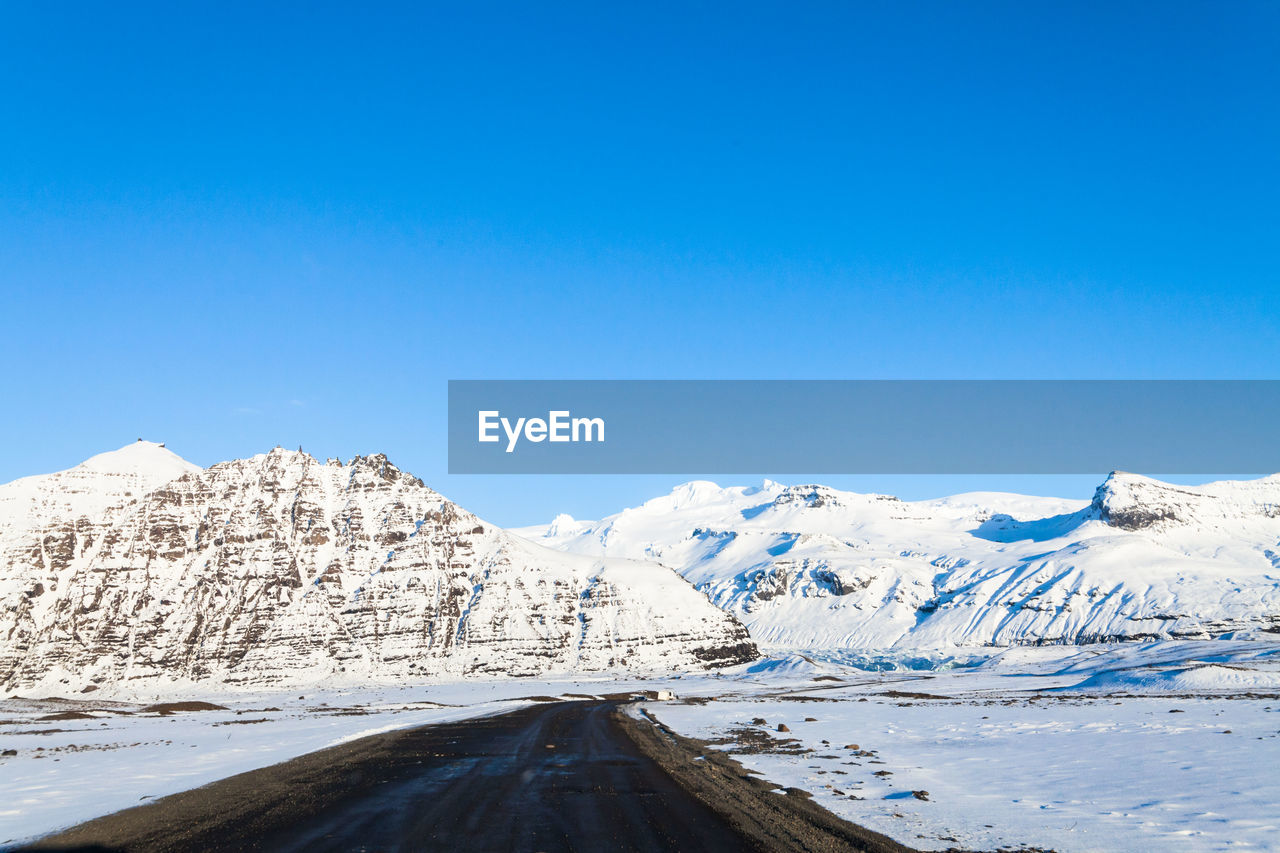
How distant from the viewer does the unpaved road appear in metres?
15.7

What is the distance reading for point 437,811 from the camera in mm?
19031

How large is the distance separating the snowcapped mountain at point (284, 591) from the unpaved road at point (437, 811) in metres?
140

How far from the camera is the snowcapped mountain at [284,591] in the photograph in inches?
6078

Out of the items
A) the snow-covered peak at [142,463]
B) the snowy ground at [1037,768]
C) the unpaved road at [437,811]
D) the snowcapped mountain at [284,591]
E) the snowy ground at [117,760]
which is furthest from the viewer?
the snow-covered peak at [142,463]

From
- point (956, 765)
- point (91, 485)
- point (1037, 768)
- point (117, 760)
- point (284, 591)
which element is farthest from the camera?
point (91, 485)

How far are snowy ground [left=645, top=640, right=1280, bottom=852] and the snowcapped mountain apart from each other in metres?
118

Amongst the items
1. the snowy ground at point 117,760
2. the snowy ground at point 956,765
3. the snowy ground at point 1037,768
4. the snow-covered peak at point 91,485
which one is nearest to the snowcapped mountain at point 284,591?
the snow-covered peak at point 91,485

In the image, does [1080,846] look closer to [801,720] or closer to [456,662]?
[801,720]

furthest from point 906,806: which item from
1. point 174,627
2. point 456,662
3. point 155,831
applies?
point 174,627

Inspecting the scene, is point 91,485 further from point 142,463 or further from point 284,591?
point 284,591

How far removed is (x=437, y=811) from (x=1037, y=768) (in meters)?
20.5

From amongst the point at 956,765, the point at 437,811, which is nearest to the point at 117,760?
the point at 437,811

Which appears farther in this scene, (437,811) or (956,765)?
(956,765)

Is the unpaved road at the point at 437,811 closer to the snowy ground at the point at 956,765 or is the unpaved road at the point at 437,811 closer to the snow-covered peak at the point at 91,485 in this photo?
the snowy ground at the point at 956,765
